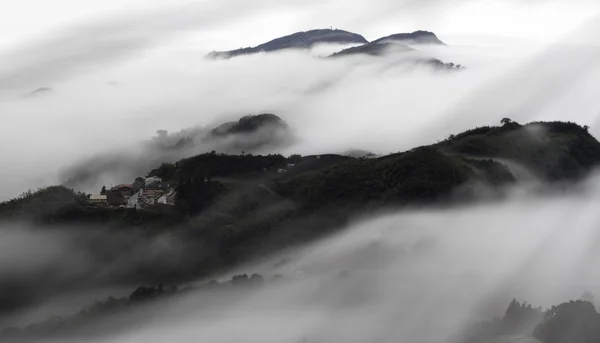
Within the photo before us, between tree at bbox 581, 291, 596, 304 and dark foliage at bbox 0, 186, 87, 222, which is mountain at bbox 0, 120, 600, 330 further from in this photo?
tree at bbox 581, 291, 596, 304

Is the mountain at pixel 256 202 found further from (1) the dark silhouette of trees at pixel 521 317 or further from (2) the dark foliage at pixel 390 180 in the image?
(1) the dark silhouette of trees at pixel 521 317

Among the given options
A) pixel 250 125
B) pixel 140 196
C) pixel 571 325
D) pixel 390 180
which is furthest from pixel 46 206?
pixel 250 125

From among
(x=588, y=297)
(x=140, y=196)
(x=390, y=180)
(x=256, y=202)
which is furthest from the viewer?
(x=140, y=196)

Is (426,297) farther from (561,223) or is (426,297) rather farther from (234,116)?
(234,116)

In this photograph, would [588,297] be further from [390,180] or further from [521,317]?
[390,180]

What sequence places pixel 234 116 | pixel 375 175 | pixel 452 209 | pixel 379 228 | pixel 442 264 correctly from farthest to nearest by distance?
pixel 234 116 → pixel 375 175 → pixel 452 209 → pixel 379 228 → pixel 442 264

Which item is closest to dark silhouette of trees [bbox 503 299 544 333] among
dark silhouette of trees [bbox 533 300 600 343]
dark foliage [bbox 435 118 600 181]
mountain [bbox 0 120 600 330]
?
dark silhouette of trees [bbox 533 300 600 343]

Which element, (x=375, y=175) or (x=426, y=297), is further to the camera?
(x=375, y=175)

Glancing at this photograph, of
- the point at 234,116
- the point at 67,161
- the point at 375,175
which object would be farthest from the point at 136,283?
the point at 234,116
